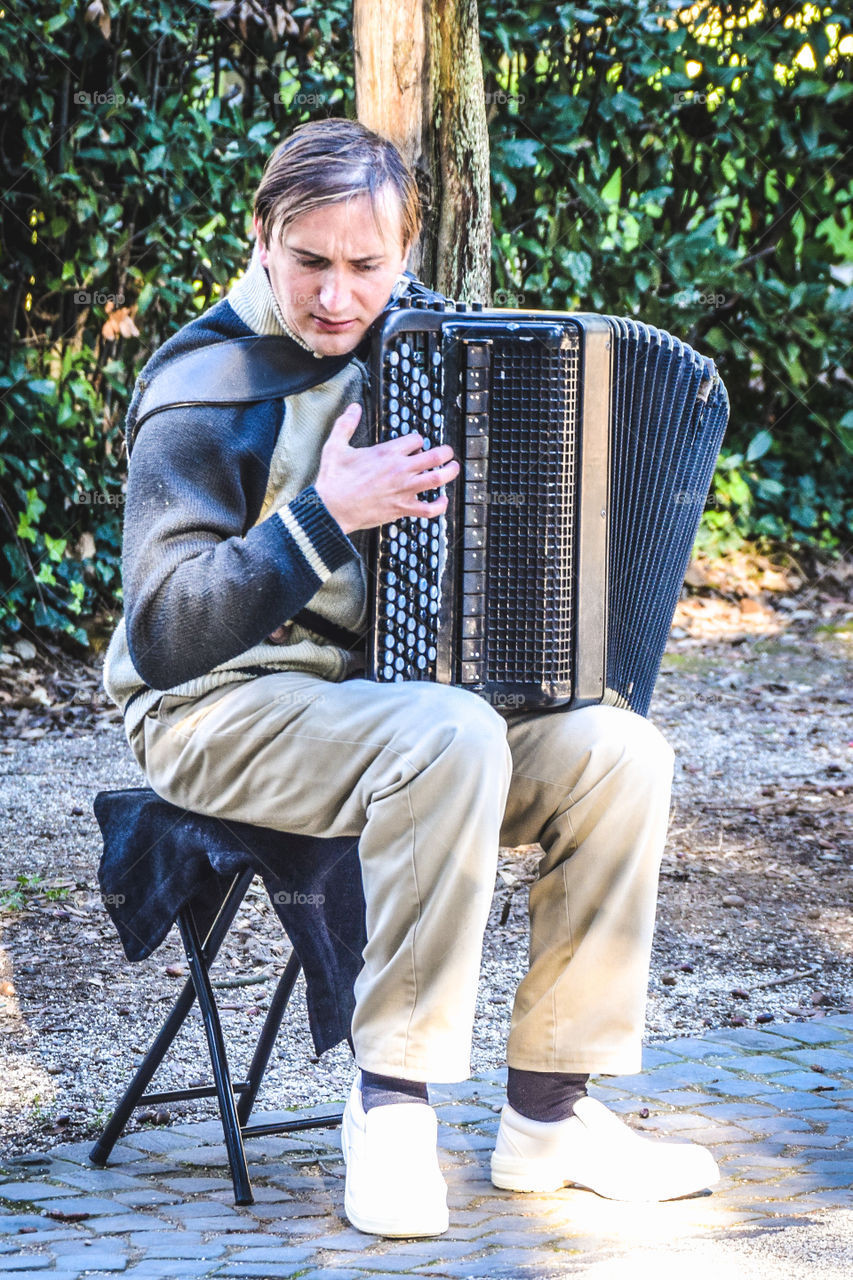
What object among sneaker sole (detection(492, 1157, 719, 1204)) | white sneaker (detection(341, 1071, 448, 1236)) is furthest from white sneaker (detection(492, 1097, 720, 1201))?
white sneaker (detection(341, 1071, 448, 1236))

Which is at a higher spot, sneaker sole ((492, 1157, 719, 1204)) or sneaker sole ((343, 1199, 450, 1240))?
sneaker sole ((343, 1199, 450, 1240))

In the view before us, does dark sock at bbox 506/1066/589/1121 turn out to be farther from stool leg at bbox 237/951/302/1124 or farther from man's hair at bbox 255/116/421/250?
man's hair at bbox 255/116/421/250

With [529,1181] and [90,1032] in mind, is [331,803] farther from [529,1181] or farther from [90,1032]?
[90,1032]

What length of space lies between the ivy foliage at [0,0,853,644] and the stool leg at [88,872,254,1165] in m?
4.16

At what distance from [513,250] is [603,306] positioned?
0.55 meters

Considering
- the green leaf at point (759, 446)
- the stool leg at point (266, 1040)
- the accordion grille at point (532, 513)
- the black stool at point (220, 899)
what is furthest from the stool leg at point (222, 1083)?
the green leaf at point (759, 446)

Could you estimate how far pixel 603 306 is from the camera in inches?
300

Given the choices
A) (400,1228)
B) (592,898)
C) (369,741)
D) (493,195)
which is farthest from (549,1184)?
(493,195)

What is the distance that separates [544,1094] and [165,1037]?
2.13ft

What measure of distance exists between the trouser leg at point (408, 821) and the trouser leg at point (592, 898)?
0.19 m

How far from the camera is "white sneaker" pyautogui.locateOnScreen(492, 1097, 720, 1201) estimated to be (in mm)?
2561

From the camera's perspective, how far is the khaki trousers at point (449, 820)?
237 cm

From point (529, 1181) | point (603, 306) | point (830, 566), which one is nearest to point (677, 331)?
point (603, 306)

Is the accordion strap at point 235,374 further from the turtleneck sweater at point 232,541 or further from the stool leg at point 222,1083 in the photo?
the stool leg at point 222,1083
